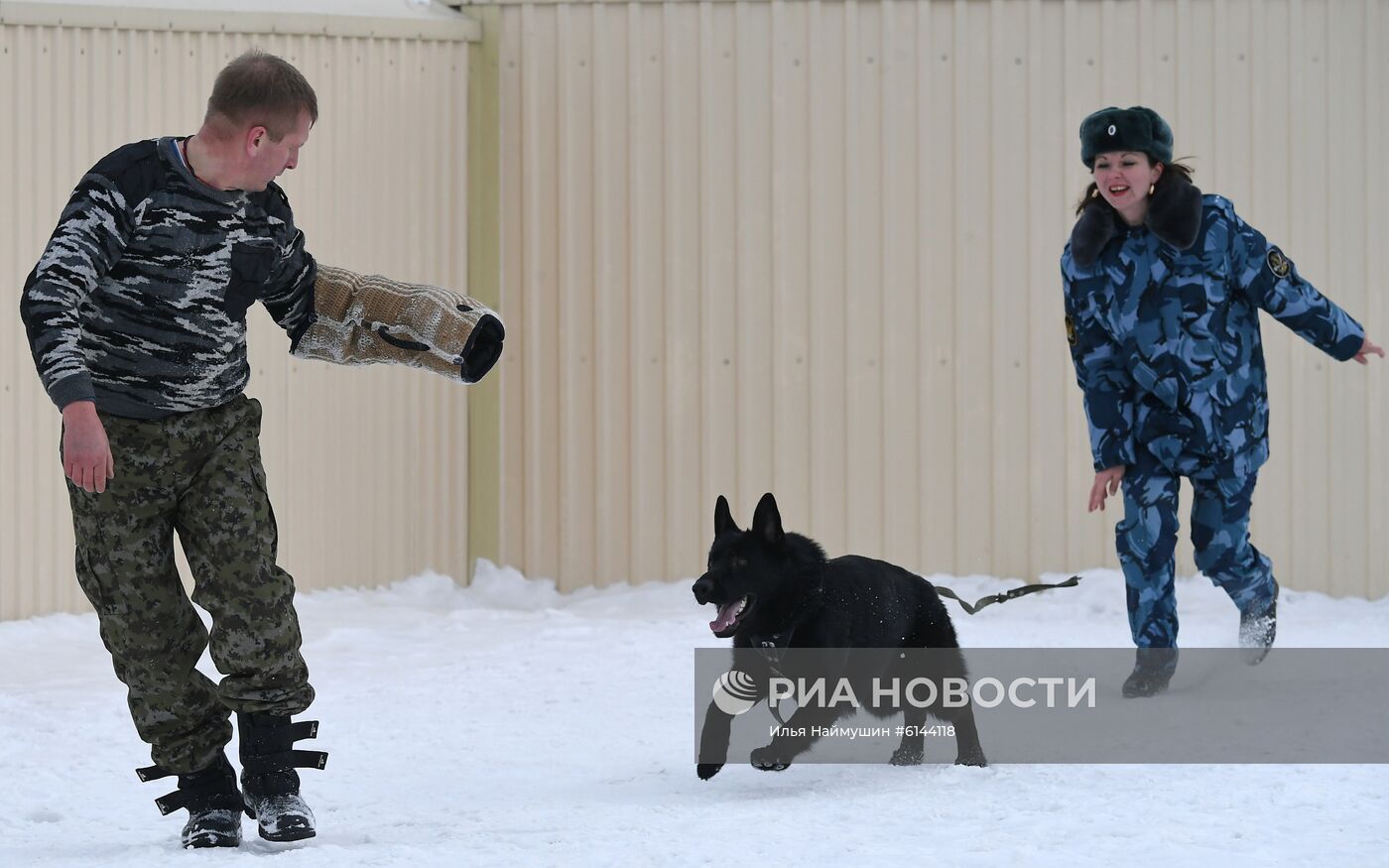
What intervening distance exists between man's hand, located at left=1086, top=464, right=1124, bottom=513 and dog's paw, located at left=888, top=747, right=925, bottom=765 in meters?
1.24

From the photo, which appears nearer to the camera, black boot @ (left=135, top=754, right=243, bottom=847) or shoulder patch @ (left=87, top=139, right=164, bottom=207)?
shoulder patch @ (left=87, top=139, right=164, bottom=207)

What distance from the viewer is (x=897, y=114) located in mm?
7473

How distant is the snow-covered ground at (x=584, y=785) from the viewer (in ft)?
9.98

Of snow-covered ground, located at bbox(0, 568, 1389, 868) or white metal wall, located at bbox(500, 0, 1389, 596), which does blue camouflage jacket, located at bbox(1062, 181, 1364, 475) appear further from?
white metal wall, located at bbox(500, 0, 1389, 596)

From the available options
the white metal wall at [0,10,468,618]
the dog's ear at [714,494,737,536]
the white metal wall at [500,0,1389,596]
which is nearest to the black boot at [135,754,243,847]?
the dog's ear at [714,494,737,536]

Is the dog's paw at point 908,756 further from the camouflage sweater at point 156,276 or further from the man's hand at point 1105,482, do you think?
the camouflage sweater at point 156,276

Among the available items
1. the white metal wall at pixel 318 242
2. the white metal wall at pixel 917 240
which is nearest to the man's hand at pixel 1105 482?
the white metal wall at pixel 917 240

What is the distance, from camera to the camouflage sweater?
2962 millimetres

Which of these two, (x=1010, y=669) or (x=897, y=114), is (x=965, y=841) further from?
(x=897, y=114)

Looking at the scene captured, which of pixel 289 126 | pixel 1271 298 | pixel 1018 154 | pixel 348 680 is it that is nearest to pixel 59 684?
pixel 348 680

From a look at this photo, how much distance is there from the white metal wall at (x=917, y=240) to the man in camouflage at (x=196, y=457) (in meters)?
4.43

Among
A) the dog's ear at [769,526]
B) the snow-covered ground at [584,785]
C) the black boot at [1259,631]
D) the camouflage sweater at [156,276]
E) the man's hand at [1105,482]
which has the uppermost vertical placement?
the camouflage sweater at [156,276]

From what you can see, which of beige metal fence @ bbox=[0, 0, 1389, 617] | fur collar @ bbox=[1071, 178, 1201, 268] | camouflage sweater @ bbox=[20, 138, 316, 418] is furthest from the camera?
beige metal fence @ bbox=[0, 0, 1389, 617]

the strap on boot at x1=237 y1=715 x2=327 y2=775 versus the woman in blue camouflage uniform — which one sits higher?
the woman in blue camouflage uniform
